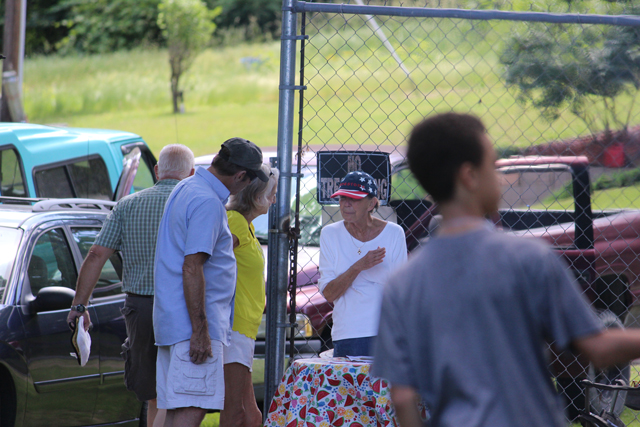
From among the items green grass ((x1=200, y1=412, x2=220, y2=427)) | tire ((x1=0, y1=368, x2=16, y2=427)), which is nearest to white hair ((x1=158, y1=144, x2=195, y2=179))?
→ tire ((x1=0, y1=368, x2=16, y2=427))

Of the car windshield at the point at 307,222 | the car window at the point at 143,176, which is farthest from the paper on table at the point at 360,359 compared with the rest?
the car window at the point at 143,176

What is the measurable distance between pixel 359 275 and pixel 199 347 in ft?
3.39

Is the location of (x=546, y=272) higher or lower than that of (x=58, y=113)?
higher

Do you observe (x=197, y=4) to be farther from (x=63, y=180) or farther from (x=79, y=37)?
(x=63, y=180)

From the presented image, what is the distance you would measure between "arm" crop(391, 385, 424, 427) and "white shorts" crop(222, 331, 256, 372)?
2.13 m

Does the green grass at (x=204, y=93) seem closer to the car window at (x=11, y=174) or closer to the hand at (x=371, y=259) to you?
the car window at (x=11, y=174)

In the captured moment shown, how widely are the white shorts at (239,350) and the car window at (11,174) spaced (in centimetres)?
405

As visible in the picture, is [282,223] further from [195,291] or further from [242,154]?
[195,291]

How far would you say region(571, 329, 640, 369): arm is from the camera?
1.51 meters

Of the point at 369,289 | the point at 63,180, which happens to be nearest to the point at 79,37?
the point at 63,180

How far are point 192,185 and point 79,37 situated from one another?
2963 cm

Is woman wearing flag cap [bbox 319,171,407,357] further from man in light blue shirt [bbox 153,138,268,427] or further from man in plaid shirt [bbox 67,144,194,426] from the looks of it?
man in plaid shirt [bbox 67,144,194,426]

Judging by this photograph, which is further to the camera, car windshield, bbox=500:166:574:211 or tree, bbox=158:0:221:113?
tree, bbox=158:0:221:113

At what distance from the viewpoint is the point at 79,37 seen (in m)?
30.0
